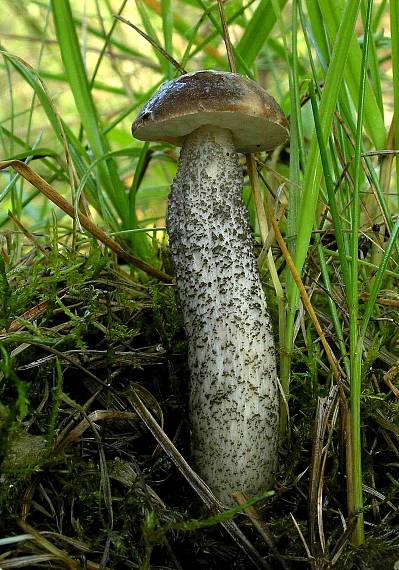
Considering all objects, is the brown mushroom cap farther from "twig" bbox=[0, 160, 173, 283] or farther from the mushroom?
"twig" bbox=[0, 160, 173, 283]

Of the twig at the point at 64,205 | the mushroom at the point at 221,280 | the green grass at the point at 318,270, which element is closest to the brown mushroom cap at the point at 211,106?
the mushroom at the point at 221,280

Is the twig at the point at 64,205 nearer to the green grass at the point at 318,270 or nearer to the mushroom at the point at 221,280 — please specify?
the green grass at the point at 318,270

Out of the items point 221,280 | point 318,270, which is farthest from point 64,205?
point 318,270

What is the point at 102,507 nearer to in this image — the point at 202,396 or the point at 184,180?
the point at 202,396

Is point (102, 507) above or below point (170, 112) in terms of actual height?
below

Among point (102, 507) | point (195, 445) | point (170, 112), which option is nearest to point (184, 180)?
point (170, 112)

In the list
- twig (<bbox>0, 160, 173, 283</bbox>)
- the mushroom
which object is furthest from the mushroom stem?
twig (<bbox>0, 160, 173, 283</bbox>)

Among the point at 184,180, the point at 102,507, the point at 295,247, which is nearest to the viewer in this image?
the point at 102,507
